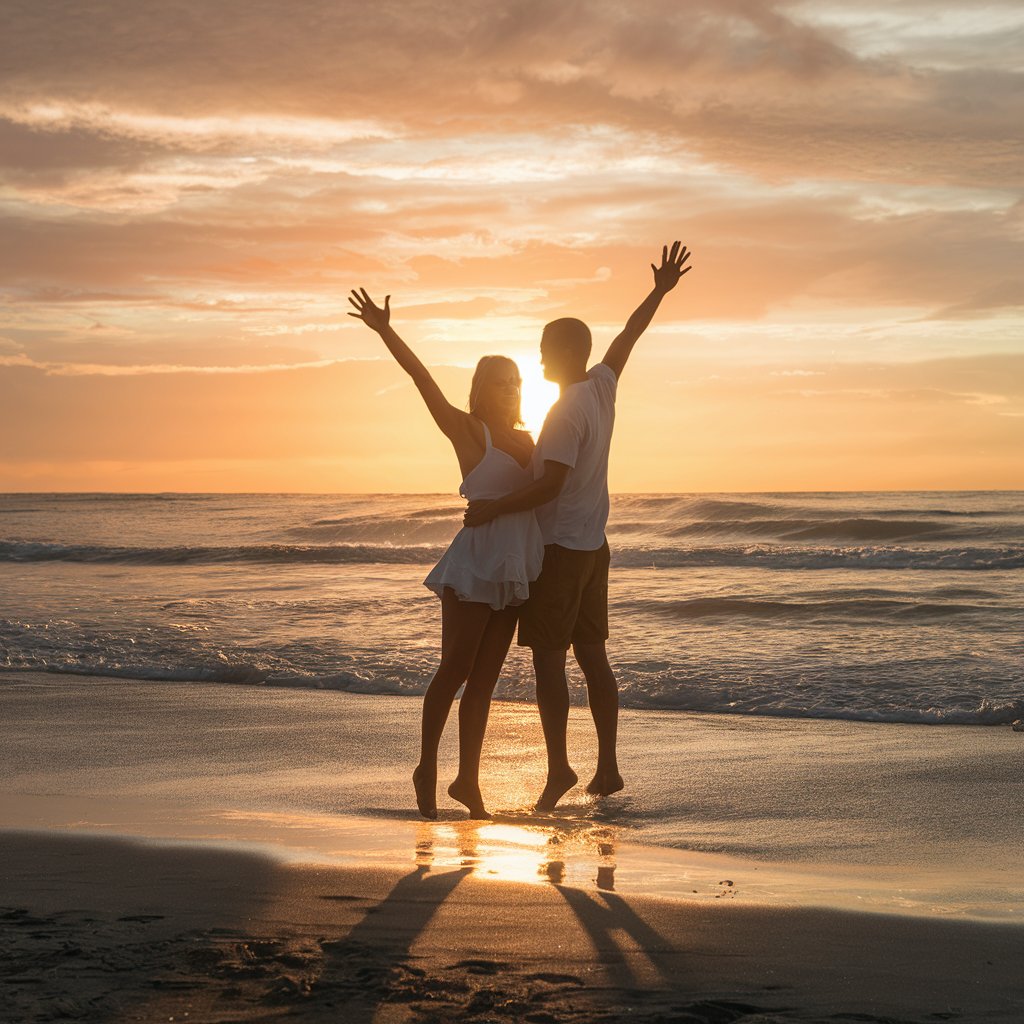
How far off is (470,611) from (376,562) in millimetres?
18044

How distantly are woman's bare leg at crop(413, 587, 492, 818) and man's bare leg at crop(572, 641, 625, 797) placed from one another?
1.99 feet

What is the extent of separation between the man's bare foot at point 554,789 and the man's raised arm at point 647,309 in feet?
5.74

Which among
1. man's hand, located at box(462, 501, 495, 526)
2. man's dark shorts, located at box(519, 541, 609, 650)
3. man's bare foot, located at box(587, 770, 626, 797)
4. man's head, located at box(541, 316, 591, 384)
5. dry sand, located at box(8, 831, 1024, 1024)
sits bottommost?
man's bare foot, located at box(587, 770, 626, 797)

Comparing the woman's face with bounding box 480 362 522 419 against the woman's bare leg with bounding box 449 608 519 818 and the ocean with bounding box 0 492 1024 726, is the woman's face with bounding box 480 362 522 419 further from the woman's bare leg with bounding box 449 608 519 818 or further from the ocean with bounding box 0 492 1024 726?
the ocean with bounding box 0 492 1024 726

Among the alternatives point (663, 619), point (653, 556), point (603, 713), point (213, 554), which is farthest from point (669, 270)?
point (213, 554)

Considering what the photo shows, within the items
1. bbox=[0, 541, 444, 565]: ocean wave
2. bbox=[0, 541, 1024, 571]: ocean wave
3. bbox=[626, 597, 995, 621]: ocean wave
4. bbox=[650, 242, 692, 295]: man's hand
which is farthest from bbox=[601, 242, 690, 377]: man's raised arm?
bbox=[0, 541, 444, 565]: ocean wave

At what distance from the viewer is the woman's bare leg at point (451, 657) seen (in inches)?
185

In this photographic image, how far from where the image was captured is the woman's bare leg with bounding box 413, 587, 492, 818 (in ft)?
15.4

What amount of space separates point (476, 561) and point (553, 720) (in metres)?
0.84

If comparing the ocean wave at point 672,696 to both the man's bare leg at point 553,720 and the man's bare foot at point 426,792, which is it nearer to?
the man's bare leg at point 553,720

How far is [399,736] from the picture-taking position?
680 centimetres

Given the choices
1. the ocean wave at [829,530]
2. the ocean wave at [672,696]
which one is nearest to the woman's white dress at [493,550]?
the ocean wave at [672,696]

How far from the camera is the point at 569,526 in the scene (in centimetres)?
485

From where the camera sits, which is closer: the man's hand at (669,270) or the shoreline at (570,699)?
the man's hand at (669,270)
